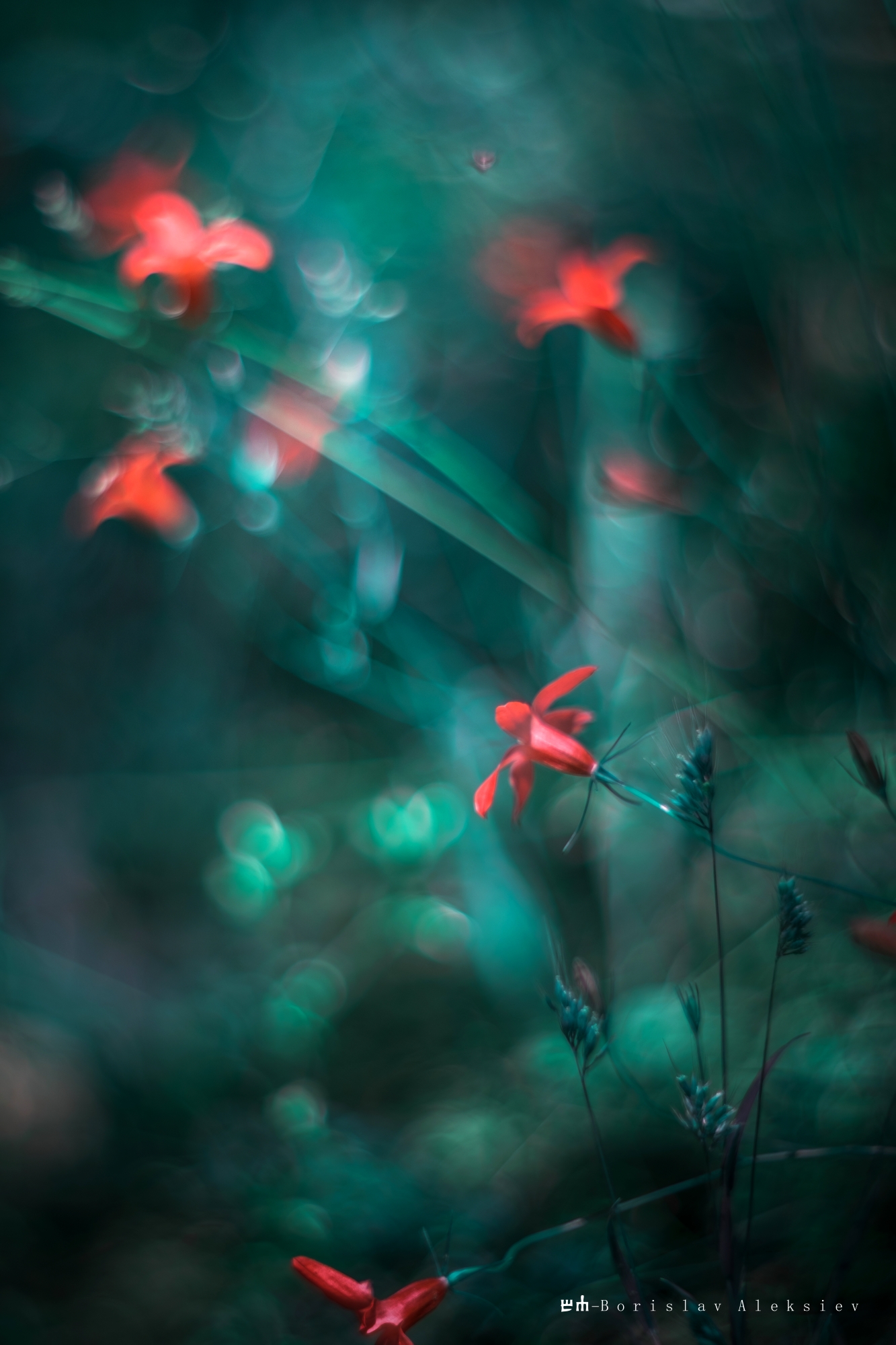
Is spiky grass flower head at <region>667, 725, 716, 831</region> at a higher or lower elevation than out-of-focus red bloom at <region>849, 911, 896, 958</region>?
higher

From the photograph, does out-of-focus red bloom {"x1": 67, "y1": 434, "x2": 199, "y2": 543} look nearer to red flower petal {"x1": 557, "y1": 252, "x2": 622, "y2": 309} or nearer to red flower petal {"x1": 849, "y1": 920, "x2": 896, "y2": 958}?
red flower petal {"x1": 557, "y1": 252, "x2": 622, "y2": 309}

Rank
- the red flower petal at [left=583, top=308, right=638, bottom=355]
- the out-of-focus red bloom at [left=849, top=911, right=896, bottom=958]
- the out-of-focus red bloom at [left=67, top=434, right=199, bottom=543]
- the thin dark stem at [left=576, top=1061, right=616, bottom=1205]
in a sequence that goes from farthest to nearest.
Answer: the out-of-focus red bloom at [left=67, top=434, right=199, bottom=543] < the red flower petal at [left=583, top=308, right=638, bottom=355] < the out-of-focus red bloom at [left=849, top=911, right=896, bottom=958] < the thin dark stem at [left=576, top=1061, right=616, bottom=1205]

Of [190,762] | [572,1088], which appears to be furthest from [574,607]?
[190,762]

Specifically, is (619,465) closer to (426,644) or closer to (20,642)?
(426,644)

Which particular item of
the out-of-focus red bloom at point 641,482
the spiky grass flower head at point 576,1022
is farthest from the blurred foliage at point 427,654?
the spiky grass flower head at point 576,1022

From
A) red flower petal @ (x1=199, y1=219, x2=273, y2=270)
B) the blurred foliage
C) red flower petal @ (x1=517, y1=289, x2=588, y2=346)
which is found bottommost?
the blurred foliage

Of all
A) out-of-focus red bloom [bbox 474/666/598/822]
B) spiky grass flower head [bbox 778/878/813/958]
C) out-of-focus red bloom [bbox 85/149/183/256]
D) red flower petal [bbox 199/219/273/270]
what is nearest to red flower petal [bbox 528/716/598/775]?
out-of-focus red bloom [bbox 474/666/598/822]

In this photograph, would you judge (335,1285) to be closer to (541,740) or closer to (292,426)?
(541,740)
